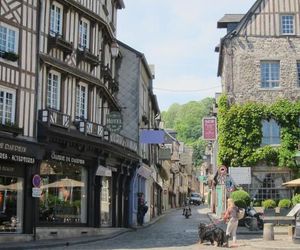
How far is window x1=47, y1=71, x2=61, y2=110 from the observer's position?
22.0 metres

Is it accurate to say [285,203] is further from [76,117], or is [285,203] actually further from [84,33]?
[84,33]

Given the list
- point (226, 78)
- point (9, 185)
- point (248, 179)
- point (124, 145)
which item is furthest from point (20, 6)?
point (226, 78)

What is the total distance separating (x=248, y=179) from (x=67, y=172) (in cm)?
1107

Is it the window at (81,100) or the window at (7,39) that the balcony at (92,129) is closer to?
the window at (81,100)

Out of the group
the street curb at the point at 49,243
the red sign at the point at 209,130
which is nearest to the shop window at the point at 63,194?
the street curb at the point at 49,243

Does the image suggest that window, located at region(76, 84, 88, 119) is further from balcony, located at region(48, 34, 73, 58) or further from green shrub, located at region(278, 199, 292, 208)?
green shrub, located at region(278, 199, 292, 208)

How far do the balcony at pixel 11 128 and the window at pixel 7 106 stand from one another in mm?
156

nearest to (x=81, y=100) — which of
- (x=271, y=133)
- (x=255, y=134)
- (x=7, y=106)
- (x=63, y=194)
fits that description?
(x=63, y=194)

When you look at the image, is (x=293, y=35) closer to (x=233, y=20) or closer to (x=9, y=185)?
(x=233, y=20)

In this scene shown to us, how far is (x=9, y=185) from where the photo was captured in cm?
1983

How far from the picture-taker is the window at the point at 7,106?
19.3 meters

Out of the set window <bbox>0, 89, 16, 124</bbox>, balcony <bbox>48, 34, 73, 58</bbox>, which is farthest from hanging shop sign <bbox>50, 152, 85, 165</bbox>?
balcony <bbox>48, 34, 73, 58</bbox>

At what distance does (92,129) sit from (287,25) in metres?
16.4

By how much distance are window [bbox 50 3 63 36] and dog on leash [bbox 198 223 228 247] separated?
374 inches
